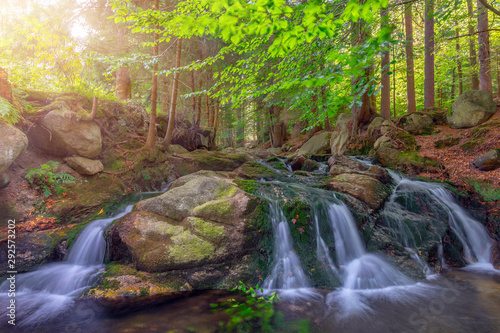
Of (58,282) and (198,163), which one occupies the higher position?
(198,163)

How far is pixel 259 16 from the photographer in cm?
251

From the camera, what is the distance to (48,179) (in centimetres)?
595

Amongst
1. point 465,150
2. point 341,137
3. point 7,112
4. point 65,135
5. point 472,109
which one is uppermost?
point 472,109

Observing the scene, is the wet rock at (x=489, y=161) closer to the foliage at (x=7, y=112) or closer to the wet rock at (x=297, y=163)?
the wet rock at (x=297, y=163)

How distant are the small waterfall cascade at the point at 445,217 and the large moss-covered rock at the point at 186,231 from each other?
3.84 meters

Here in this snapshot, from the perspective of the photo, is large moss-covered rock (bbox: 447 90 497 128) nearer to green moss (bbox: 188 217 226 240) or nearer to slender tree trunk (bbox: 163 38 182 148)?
green moss (bbox: 188 217 226 240)

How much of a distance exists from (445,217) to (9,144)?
10763 millimetres

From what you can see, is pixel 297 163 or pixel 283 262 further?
pixel 297 163

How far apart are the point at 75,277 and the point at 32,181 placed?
307cm

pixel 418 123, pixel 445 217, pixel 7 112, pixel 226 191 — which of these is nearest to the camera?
pixel 7 112

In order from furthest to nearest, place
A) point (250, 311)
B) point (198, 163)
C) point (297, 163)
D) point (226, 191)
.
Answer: point (297, 163), point (198, 163), point (226, 191), point (250, 311)

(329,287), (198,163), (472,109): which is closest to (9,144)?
(198,163)

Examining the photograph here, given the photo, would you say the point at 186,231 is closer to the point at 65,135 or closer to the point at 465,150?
the point at 65,135

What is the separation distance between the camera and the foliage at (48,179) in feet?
18.9
